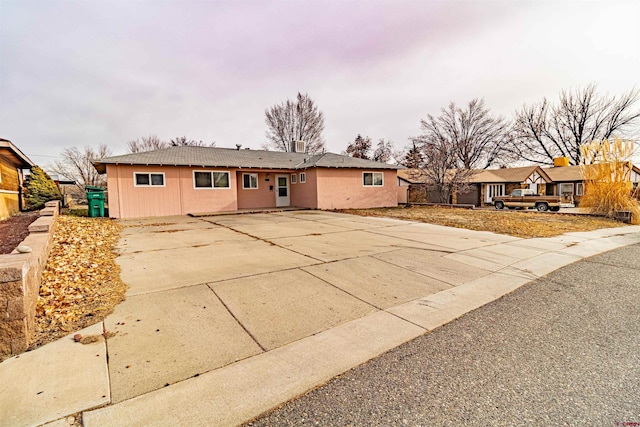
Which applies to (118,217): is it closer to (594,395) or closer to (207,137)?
(594,395)

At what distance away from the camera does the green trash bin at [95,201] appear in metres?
12.8

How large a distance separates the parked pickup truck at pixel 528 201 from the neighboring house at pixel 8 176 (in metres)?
26.3

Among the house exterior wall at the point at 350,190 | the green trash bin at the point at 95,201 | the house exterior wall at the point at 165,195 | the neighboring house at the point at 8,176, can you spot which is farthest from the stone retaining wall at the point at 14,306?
the house exterior wall at the point at 350,190

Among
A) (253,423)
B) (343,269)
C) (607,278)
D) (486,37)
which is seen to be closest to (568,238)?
(607,278)

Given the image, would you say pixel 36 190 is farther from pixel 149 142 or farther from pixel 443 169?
pixel 443 169

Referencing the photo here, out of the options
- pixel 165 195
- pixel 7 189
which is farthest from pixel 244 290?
pixel 7 189

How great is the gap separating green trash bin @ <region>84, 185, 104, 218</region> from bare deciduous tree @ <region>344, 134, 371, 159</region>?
3093cm

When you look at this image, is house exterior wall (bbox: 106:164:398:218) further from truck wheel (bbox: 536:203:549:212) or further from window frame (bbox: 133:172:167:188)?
truck wheel (bbox: 536:203:549:212)

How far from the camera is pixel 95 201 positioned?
12.9 metres

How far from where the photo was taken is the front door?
18.7 m

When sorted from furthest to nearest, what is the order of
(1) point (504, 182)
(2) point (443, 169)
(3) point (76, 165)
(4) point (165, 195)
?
(3) point (76, 165) → (1) point (504, 182) → (2) point (443, 169) → (4) point (165, 195)

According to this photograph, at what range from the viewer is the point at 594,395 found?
1.99 meters

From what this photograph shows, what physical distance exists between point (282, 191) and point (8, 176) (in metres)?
12.6

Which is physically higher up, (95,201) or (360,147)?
(360,147)
